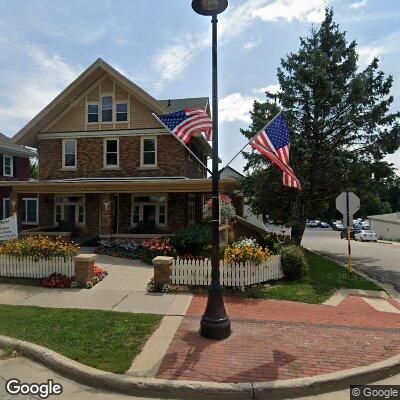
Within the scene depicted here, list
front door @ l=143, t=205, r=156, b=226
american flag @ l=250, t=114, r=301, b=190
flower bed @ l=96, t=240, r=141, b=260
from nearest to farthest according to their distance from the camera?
american flag @ l=250, t=114, r=301, b=190 < flower bed @ l=96, t=240, r=141, b=260 < front door @ l=143, t=205, r=156, b=226

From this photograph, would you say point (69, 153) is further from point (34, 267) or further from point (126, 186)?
point (34, 267)

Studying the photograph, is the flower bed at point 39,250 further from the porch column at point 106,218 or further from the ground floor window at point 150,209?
the ground floor window at point 150,209

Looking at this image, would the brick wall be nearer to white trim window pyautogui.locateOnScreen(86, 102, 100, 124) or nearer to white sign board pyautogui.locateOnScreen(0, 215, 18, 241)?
white trim window pyautogui.locateOnScreen(86, 102, 100, 124)

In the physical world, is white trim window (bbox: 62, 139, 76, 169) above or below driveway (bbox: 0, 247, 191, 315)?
above

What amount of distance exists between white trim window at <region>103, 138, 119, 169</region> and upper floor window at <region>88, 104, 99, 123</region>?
1494mm

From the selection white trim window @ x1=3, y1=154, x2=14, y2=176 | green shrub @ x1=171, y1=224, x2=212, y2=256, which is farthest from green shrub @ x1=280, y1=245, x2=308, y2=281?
white trim window @ x1=3, y1=154, x2=14, y2=176

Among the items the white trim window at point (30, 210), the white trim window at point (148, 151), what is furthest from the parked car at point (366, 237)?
the white trim window at point (30, 210)

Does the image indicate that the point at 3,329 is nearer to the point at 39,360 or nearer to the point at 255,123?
the point at 39,360

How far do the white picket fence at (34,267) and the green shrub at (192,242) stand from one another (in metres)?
4.43

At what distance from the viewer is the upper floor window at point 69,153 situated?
2153 centimetres

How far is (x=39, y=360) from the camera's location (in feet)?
19.1

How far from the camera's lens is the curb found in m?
4.88

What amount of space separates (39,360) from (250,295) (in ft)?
18.8

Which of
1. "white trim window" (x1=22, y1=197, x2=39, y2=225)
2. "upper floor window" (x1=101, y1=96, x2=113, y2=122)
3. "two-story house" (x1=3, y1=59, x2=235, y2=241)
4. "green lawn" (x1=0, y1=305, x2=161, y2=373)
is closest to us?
"green lawn" (x1=0, y1=305, x2=161, y2=373)
